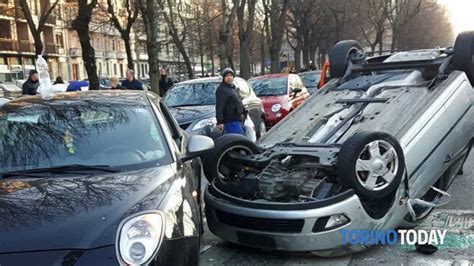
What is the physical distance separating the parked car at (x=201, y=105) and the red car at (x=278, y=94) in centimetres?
107

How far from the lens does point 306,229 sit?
434 cm

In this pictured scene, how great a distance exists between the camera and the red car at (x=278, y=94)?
13281 mm

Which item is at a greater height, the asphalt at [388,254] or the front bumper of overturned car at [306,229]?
the front bumper of overturned car at [306,229]

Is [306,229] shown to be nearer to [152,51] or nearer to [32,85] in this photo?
[32,85]

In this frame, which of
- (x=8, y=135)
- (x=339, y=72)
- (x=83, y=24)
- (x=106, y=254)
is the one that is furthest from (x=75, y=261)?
(x=83, y=24)

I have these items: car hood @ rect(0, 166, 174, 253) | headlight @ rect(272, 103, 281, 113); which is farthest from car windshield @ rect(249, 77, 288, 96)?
car hood @ rect(0, 166, 174, 253)

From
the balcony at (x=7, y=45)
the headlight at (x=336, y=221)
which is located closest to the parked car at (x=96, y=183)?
the headlight at (x=336, y=221)

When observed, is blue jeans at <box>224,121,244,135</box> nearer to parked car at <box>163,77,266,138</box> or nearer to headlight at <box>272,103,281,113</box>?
parked car at <box>163,77,266,138</box>

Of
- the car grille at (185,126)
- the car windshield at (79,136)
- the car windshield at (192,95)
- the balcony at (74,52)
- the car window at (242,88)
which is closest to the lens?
the car windshield at (79,136)

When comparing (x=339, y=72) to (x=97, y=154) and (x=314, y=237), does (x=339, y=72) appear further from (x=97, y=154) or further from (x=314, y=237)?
(x=97, y=154)

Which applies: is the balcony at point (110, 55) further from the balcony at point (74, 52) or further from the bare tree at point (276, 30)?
the bare tree at point (276, 30)

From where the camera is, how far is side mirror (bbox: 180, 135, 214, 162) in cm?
417

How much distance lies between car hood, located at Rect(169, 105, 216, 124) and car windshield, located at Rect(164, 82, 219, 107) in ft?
1.09

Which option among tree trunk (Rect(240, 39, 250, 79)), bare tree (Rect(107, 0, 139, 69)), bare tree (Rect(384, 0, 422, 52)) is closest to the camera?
tree trunk (Rect(240, 39, 250, 79))
